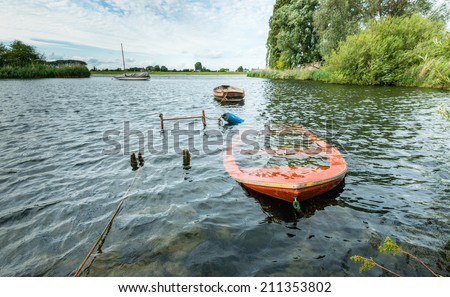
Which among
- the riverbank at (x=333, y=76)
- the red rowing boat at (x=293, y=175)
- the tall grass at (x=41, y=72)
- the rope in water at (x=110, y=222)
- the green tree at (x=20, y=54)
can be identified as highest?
the green tree at (x=20, y=54)

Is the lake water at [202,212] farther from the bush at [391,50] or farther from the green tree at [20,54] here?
Answer: the green tree at [20,54]

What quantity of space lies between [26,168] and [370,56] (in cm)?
3544

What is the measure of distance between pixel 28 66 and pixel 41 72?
592 cm

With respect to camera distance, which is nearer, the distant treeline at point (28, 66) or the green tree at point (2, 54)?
the distant treeline at point (28, 66)

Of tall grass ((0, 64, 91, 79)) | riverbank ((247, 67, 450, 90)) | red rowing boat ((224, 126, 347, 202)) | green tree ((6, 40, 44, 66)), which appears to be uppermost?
green tree ((6, 40, 44, 66))

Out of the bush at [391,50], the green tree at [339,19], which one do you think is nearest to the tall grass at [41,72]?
the green tree at [339,19]

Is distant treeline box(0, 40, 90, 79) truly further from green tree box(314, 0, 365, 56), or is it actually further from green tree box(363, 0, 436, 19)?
green tree box(363, 0, 436, 19)

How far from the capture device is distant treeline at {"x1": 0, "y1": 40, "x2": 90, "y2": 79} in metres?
55.5

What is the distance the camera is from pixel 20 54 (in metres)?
71.9

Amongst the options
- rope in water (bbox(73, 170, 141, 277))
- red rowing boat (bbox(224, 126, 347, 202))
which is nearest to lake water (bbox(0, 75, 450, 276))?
rope in water (bbox(73, 170, 141, 277))

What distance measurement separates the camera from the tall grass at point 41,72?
2154 inches

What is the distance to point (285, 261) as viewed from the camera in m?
4.35

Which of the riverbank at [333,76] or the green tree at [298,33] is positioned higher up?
the green tree at [298,33]
